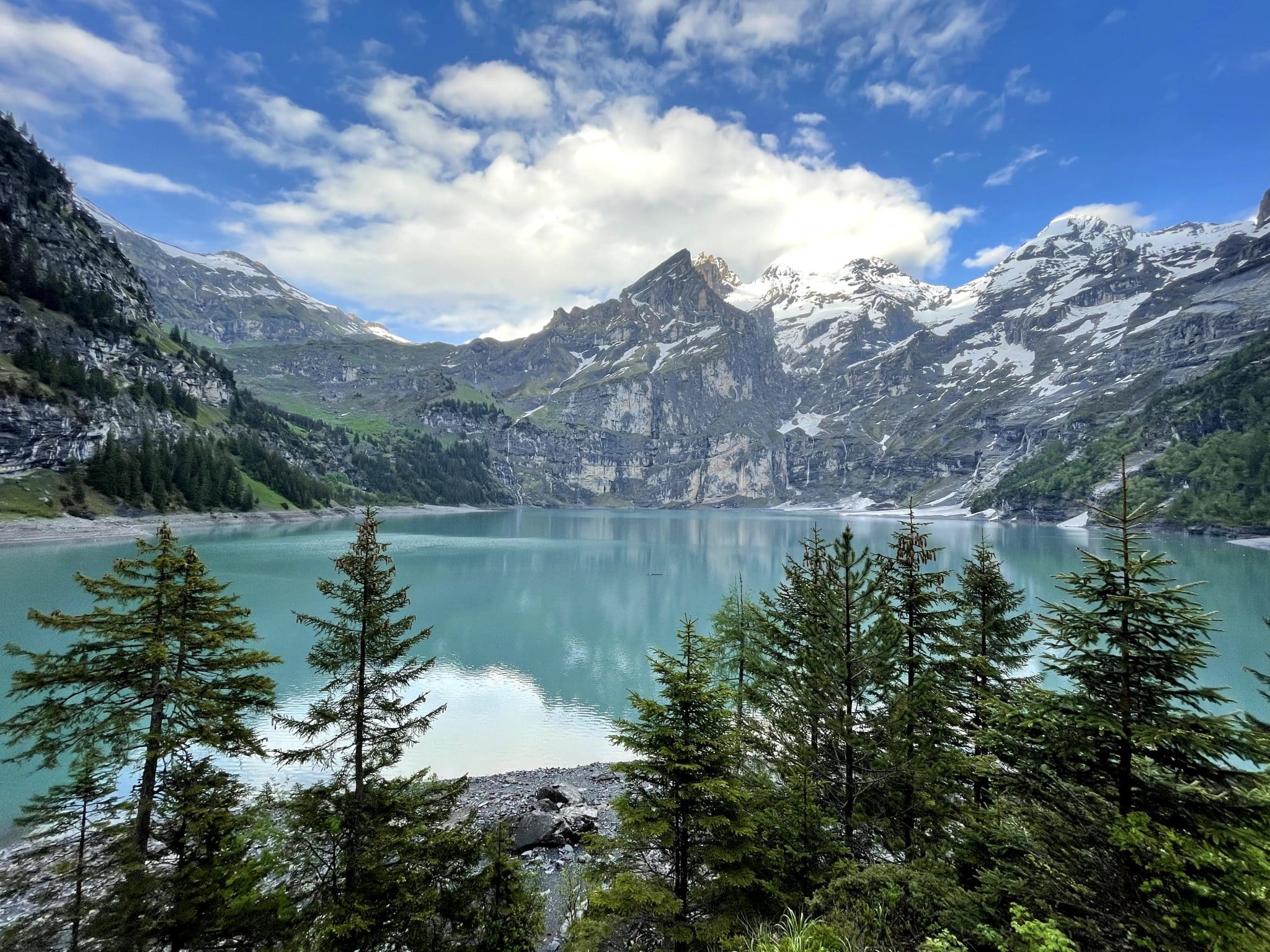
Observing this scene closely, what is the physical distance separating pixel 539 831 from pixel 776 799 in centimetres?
867

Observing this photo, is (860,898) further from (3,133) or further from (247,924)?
(3,133)

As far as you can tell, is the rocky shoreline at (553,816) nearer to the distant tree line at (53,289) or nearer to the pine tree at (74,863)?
the pine tree at (74,863)

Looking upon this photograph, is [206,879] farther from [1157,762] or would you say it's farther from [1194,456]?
[1194,456]

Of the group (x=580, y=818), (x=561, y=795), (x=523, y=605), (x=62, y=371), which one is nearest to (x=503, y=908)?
(x=580, y=818)

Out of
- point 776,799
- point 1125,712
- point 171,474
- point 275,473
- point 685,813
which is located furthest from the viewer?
point 275,473

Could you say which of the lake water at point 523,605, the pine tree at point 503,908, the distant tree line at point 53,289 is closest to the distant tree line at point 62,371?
the distant tree line at point 53,289

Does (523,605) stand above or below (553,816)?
below

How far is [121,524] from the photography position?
82.9 metres

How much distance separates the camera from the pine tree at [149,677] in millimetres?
8508

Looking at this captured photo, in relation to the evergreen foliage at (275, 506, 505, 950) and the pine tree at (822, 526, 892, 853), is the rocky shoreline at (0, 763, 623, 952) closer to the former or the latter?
the evergreen foliage at (275, 506, 505, 950)

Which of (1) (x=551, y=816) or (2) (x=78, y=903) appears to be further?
(1) (x=551, y=816)

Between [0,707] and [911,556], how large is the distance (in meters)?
36.8

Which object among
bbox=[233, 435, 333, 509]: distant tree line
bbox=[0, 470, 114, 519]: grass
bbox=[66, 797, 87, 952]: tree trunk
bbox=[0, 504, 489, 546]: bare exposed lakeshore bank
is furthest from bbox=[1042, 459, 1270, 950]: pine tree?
bbox=[233, 435, 333, 509]: distant tree line

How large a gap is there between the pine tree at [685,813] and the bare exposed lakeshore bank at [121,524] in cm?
5283
